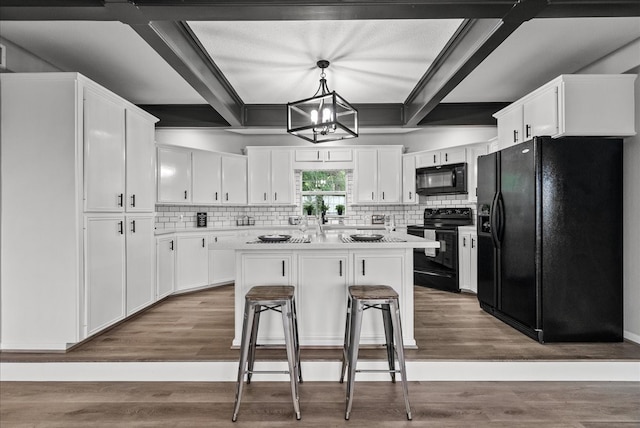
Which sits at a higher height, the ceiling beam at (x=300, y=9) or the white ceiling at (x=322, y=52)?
the white ceiling at (x=322, y=52)

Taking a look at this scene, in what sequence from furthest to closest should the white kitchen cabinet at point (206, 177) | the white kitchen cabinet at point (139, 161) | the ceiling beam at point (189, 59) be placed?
the white kitchen cabinet at point (206, 177) → the white kitchen cabinet at point (139, 161) → the ceiling beam at point (189, 59)

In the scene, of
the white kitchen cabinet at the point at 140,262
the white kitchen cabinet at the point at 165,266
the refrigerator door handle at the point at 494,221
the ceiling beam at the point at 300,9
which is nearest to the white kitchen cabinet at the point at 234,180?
the white kitchen cabinet at the point at 165,266

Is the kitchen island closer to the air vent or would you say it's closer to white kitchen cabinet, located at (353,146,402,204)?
the air vent

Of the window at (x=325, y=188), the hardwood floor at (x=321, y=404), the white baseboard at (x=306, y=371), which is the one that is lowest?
the hardwood floor at (x=321, y=404)

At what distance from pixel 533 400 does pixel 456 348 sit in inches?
22.6

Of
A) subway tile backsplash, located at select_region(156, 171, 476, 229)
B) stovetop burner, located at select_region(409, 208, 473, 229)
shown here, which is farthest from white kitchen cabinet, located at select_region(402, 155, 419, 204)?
stovetop burner, located at select_region(409, 208, 473, 229)

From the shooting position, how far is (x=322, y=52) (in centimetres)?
295

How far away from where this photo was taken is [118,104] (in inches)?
122

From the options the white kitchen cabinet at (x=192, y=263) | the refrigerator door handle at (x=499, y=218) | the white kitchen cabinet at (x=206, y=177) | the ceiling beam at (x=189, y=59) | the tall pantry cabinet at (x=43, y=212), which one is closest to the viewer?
the ceiling beam at (x=189, y=59)

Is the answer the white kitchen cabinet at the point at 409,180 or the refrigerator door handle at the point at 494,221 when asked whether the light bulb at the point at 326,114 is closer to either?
the refrigerator door handle at the point at 494,221

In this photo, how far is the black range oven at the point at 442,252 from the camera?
14.7 ft

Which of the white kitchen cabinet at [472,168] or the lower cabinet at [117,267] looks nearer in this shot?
the lower cabinet at [117,267]

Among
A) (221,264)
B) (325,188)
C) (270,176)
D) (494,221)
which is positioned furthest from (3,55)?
(494,221)

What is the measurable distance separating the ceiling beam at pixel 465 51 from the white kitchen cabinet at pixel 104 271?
11.0 ft
